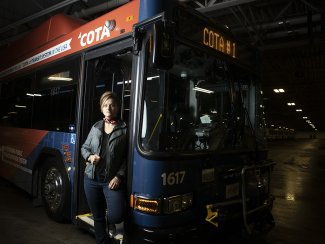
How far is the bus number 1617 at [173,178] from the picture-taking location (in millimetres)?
3085

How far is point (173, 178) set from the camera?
10.3 feet

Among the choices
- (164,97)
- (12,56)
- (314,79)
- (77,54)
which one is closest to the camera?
(164,97)

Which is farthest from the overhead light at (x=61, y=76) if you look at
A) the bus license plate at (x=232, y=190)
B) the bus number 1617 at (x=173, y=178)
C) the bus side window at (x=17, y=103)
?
the bus license plate at (x=232, y=190)

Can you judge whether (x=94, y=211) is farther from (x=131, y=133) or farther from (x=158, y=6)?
(x=158, y=6)

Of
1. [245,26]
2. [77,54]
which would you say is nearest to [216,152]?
[77,54]

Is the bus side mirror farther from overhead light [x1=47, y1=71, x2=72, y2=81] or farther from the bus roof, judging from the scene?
overhead light [x1=47, y1=71, x2=72, y2=81]

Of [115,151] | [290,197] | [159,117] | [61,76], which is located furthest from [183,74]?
[290,197]

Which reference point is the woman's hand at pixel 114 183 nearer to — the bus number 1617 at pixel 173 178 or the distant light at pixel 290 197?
the bus number 1617 at pixel 173 178

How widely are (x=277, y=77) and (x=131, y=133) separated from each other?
16202 millimetres

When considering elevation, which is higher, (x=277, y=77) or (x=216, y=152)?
(x=277, y=77)

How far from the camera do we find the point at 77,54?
450 centimetres

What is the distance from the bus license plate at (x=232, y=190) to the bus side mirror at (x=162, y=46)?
1720 millimetres

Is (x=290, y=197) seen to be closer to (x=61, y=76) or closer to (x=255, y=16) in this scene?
(x=255, y=16)

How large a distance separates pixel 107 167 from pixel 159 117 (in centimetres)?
76
